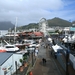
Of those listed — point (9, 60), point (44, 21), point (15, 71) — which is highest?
point (44, 21)

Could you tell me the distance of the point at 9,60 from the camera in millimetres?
19062

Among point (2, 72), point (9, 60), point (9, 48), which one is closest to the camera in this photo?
point (2, 72)

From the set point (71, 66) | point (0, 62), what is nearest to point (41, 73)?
point (71, 66)

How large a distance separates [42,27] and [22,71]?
127 meters

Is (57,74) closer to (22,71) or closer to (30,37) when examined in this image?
(22,71)

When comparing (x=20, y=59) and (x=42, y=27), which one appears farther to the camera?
(x=42, y=27)

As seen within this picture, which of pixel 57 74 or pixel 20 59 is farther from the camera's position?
pixel 20 59

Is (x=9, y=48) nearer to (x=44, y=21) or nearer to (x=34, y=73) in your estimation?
(x=34, y=73)

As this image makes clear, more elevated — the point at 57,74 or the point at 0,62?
the point at 0,62

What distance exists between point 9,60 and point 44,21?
133 meters

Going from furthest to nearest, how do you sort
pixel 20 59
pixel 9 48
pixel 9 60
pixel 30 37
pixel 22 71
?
pixel 30 37 → pixel 9 48 → pixel 20 59 → pixel 22 71 → pixel 9 60

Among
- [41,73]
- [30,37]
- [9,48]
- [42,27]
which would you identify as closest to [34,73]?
[41,73]

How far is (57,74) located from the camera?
19312 mm

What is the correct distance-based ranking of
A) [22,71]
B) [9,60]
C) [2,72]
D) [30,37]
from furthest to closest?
1. [30,37]
2. [22,71]
3. [9,60]
4. [2,72]
